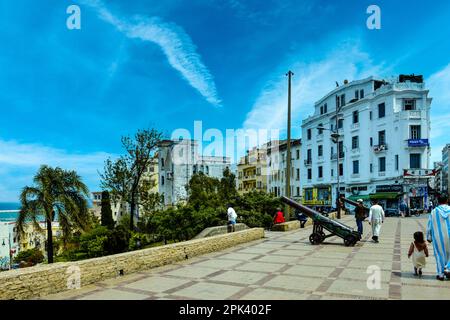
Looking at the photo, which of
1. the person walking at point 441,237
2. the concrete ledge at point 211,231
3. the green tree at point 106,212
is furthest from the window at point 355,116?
the person walking at point 441,237

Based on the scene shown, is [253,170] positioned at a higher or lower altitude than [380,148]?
lower

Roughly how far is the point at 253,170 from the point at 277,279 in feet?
203

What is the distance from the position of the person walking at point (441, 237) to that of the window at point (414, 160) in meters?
32.6

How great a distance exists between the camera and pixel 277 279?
7.55m

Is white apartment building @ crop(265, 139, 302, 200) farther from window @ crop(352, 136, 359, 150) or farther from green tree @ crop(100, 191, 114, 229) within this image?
green tree @ crop(100, 191, 114, 229)

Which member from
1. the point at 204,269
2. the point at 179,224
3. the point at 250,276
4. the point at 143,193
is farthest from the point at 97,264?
the point at 143,193

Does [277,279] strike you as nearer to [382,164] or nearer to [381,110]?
[382,164]

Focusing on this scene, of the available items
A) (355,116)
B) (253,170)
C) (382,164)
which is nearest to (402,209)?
(382,164)

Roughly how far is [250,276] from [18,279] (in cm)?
457

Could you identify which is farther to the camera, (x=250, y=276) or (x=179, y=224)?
(x=179, y=224)

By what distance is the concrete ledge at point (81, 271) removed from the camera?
5984 mm

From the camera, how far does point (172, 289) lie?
22.3 ft

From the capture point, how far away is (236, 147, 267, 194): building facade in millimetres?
66125
